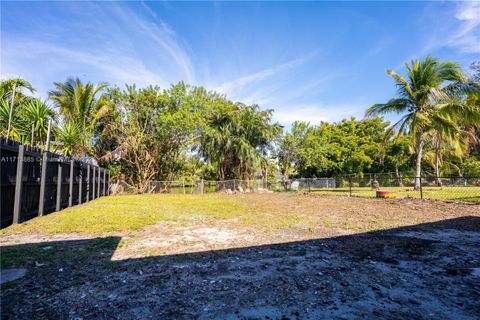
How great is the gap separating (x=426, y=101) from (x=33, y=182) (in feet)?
59.6

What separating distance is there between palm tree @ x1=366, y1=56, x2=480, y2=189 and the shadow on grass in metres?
10.5

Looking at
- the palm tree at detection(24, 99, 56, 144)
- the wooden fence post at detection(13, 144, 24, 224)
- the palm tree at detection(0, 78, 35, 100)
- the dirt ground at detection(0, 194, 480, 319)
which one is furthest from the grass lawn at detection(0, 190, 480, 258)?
the palm tree at detection(0, 78, 35, 100)

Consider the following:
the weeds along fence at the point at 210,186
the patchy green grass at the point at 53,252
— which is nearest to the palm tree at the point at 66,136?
the weeds along fence at the point at 210,186

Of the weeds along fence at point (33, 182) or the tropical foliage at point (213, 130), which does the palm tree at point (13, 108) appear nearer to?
the tropical foliage at point (213, 130)

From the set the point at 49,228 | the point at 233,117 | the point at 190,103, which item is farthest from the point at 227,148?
the point at 49,228

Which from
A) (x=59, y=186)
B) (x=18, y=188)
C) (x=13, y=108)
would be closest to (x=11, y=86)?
(x=13, y=108)

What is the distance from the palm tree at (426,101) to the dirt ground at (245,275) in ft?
31.0

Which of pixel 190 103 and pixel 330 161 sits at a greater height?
pixel 190 103

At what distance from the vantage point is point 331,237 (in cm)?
482

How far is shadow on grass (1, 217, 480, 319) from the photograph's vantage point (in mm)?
2115

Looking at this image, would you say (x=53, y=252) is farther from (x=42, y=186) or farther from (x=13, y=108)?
(x=13, y=108)

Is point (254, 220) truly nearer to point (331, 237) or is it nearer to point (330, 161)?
point (331, 237)

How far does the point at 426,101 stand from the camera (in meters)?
13.8

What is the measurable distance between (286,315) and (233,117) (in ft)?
62.5
